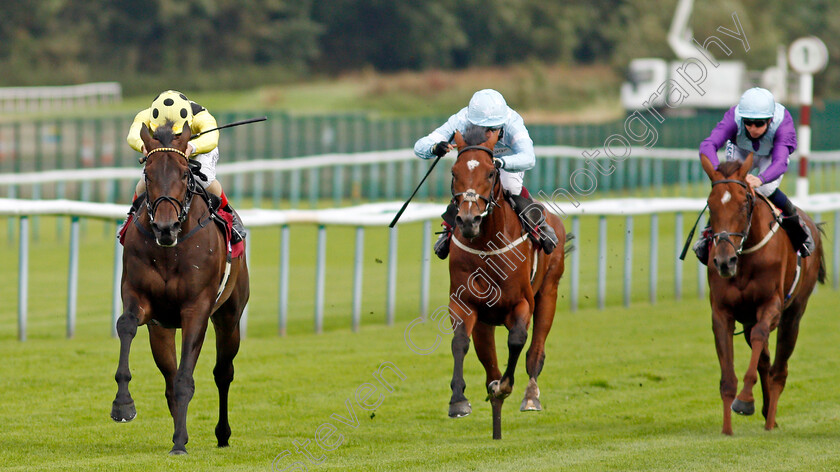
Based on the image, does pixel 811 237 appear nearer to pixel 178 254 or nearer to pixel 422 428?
pixel 422 428

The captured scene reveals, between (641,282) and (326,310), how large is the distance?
369 centimetres

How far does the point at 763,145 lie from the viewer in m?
7.33

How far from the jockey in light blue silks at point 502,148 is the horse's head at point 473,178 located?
0.09 meters

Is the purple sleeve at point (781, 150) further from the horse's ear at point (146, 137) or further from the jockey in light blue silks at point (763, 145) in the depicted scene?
the horse's ear at point (146, 137)

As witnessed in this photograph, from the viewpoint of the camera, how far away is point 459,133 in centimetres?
625

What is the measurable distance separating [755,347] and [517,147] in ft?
5.49

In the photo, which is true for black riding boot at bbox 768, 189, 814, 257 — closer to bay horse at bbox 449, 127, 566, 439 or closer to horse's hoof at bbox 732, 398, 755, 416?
horse's hoof at bbox 732, 398, 755, 416

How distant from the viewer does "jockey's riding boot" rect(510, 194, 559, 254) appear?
263 inches

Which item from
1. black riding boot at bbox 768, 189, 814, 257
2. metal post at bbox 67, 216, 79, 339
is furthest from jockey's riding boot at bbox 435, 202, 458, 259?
metal post at bbox 67, 216, 79, 339

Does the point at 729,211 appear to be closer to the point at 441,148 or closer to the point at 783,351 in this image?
the point at 783,351

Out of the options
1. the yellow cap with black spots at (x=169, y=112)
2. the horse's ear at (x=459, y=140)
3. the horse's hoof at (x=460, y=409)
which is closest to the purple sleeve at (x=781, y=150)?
the horse's ear at (x=459, y=140)

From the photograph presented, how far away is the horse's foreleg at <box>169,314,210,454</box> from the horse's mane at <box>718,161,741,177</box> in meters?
2.80

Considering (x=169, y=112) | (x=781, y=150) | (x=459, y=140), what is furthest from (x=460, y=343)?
(x=781, y=150)

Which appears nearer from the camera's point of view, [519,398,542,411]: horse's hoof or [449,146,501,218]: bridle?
[449,146,501,218]: bridle
